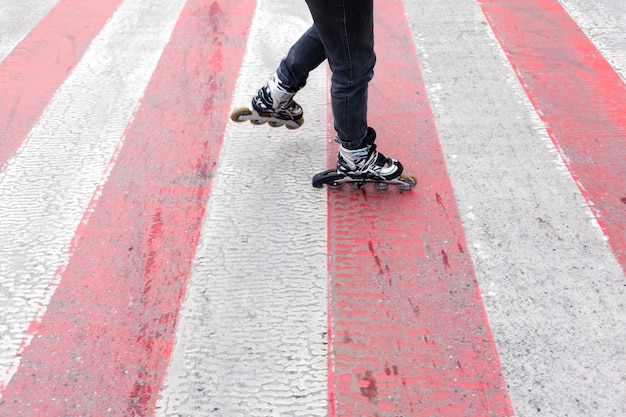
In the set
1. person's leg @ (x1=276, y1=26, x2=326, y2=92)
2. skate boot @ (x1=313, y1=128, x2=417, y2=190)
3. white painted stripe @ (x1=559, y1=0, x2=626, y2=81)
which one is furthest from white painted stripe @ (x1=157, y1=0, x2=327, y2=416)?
white painted stripe @ (x1=559, y1=0, x2=626, y2=81)

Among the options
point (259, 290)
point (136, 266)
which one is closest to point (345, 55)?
point (259, 290)

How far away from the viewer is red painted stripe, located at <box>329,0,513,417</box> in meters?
2.07

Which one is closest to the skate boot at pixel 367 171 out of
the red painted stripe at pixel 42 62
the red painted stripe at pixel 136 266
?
the red painted stripe at pixel 136 266

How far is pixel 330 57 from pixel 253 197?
0.75m

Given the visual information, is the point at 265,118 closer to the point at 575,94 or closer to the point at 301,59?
the point at 301,59

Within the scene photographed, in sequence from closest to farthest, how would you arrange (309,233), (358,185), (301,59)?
(309,233) → (358,185) → (301,59)

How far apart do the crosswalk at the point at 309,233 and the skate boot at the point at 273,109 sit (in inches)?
4.0

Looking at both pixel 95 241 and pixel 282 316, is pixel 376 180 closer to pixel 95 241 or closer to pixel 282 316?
pixel 282 316

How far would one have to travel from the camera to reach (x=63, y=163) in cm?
321

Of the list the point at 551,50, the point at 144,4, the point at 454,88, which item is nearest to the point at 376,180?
the point at 454,88

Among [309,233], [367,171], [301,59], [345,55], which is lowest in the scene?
[309,233]

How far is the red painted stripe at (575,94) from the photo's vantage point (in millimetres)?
2898

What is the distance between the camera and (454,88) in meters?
3.69

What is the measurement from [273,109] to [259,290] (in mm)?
1156
